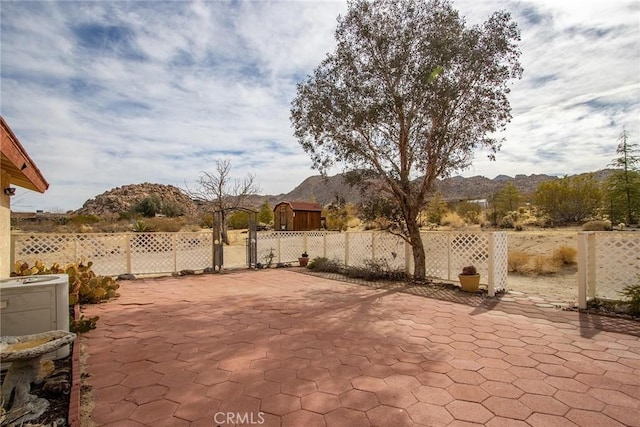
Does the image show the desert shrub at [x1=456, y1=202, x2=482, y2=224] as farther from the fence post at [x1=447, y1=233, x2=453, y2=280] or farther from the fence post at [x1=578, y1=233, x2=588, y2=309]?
the fence post at [x1=578, y1=233, x2=588, y2=309]

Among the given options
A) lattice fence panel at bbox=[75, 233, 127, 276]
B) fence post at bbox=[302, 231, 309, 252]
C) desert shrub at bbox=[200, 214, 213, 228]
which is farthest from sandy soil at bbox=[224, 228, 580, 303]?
desert shrub at bbox=[200, 214, 213, 228]

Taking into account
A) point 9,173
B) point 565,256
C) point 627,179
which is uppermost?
point 627,179

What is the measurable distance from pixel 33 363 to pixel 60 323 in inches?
29.7

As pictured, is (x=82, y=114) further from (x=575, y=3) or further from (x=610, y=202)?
(x=610, y=202)

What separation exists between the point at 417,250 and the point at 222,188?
576 inches

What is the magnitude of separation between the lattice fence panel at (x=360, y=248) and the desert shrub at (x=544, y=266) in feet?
15.9

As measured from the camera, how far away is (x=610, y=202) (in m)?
15.1

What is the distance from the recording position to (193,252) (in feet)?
31.7

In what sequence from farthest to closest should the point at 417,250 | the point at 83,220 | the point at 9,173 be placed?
the point at 83,220
the point at 417,250
the point at 9,173

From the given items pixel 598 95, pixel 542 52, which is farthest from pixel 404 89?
pixel 598 95

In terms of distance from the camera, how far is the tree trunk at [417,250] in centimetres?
770

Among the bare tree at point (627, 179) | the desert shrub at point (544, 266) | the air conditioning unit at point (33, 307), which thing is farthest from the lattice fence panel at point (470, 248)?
the bare tree at point (627, 179)

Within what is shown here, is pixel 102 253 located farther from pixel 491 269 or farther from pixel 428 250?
pixel 491 269

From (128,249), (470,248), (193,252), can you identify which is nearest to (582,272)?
(470,248)
